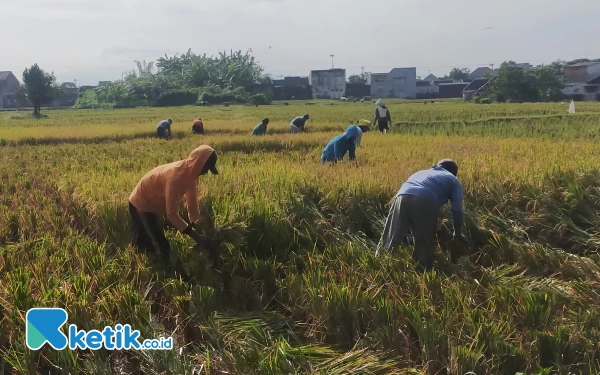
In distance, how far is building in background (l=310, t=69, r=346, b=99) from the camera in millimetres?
70188

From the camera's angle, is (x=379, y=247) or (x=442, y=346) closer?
(x=442, y=346)

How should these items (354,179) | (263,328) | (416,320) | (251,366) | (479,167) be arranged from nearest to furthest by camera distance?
(251,366) < (416,320) < (263,328) < (354,179) < (479,167)

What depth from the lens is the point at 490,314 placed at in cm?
294

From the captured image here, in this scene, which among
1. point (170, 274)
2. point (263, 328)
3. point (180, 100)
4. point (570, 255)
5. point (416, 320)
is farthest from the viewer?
point (180, 100)

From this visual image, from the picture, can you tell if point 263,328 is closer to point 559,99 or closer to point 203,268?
point 203,268

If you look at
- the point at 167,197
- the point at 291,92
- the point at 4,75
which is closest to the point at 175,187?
the point at 167,197

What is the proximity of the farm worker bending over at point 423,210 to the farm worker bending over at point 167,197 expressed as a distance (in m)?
1.59

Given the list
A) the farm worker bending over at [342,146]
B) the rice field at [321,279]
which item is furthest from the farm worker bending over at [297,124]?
the rice field at [321,279]

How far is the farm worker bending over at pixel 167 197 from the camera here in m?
3.68

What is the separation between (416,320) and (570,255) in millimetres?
2144

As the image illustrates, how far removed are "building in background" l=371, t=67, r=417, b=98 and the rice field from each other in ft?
217

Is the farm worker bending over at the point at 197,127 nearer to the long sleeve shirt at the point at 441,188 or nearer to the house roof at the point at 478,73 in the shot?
the long sleeve shirt at the point at 441,188

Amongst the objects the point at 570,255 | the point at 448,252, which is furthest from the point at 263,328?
the point at 570,255

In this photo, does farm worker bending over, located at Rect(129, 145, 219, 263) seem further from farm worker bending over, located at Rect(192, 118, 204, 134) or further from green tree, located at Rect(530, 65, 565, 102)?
green tree, located at Rect(530, 65, 565, 102)
